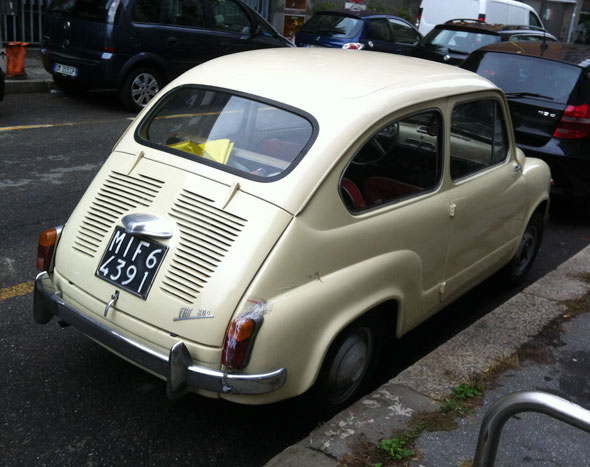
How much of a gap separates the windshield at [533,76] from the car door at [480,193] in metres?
2.68

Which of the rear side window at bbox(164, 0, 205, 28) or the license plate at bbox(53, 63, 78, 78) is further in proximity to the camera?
the rear side window at bbox(164, 0, 205, 28)

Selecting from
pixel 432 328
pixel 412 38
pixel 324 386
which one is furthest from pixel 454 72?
pixel 412 38

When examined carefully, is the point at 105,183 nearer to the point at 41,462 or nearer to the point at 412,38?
the point at 41,462

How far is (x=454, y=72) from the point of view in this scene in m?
4.57

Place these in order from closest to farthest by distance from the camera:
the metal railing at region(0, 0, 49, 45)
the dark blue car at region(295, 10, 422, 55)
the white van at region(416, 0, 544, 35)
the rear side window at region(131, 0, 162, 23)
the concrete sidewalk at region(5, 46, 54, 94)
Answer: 1. the rear side window at region(131, 0, 162, 23)
2. the concrete sidewalk at region(5, 46, 54, 94)
3. the dark blue car at region(295, 10, 422, 55)
4. the metal railing at region(0, 0, 49, 45)
5. the white van at region(416, 0, 544, 35)

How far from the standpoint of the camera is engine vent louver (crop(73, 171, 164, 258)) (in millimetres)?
3645

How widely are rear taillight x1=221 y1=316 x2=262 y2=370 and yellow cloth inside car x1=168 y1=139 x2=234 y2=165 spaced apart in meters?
0.94

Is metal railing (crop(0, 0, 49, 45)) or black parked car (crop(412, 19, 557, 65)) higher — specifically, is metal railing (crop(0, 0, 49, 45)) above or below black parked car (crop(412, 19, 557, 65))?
below

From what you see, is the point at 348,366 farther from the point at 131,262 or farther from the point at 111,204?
the point at 111,204

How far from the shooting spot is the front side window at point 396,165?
369 cm

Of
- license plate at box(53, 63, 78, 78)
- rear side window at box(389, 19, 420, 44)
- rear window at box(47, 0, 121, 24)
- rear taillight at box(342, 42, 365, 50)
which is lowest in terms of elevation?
license plate at box(53, 63, 78, 78)

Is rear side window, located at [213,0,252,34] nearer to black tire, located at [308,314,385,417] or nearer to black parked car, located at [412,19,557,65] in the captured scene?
black parked car, located at [412,19,557,65]

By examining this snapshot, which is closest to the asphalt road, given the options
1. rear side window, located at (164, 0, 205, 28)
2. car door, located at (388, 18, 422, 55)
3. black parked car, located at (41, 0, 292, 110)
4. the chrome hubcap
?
black parked car, located at (41, 0, 292, 110)

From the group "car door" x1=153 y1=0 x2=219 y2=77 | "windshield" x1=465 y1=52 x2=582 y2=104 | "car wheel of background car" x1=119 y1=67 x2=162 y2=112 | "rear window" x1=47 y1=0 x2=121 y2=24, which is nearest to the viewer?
"windshield" x1=465 y1=52 x2=582 y2=104
